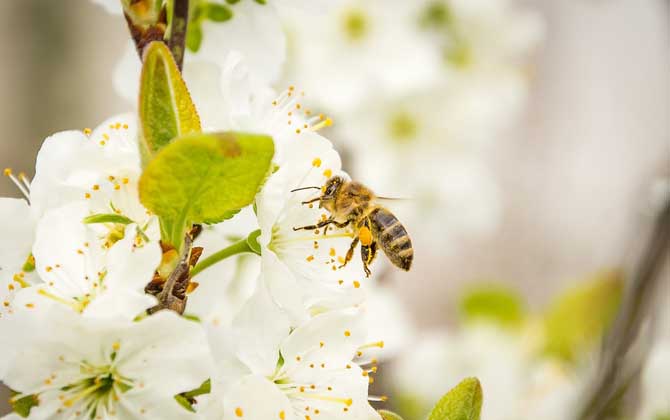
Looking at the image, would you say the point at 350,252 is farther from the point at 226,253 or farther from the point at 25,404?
the point at 25,404

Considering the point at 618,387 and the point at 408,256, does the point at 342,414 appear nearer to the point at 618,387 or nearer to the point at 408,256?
the point at 408,256

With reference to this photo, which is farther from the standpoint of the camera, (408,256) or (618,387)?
(618,387)

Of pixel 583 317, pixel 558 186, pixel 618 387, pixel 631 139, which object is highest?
pixel 618 387

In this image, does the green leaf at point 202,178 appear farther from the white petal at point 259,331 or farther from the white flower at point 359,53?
the white flower at point 359,53

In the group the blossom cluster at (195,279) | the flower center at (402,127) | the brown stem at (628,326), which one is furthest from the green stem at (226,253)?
the flower center at (402,127)

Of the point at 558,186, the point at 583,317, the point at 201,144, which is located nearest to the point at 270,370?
the point at 201,144

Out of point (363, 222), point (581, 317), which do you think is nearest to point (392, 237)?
point (363, 222)
